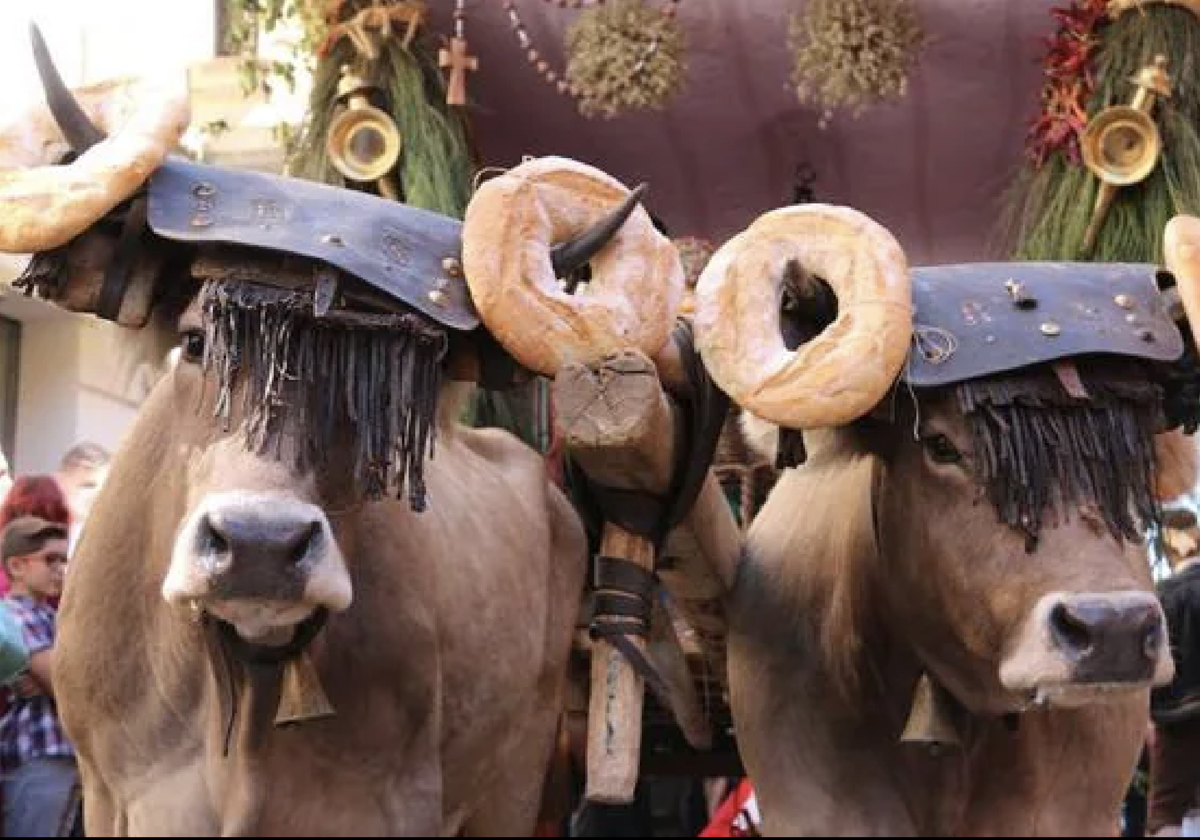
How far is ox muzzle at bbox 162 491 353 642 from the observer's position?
11.3 ft

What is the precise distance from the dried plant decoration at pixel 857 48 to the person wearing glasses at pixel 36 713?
2541 mm

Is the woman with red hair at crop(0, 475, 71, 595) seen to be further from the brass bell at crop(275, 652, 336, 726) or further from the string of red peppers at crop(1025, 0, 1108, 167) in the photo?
the string of red peppers at crop(1025, 0, 1108, 167)

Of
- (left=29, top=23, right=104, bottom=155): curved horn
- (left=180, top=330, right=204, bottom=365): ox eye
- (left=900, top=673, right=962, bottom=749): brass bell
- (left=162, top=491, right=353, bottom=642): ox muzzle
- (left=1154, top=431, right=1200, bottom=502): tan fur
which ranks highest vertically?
(left=29, top=23, right=104, bottom=155): curved horn

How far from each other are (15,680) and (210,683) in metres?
1.42

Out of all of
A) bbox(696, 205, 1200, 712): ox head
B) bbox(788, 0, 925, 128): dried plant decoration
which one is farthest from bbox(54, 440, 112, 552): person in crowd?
bbox(696, 205, 1200, 712): ox head

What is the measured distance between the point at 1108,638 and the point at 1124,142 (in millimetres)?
2490

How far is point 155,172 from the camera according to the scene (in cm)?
391

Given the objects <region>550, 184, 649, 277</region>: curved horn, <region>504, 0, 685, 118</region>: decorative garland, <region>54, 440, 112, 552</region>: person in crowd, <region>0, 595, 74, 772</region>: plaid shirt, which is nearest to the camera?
<region>550, 184, 649, 277</region>: curved horn

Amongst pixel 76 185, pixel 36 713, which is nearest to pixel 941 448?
pixel 76 185

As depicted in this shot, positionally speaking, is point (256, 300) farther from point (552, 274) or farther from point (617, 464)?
point (617, 464)

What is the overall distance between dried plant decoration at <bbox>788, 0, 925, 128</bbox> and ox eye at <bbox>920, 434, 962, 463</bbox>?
89.0 inches

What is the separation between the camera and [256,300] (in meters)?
3.75

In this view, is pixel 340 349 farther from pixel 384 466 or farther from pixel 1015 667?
pixel 1015 667

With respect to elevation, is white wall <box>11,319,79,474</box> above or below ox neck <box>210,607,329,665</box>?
above
